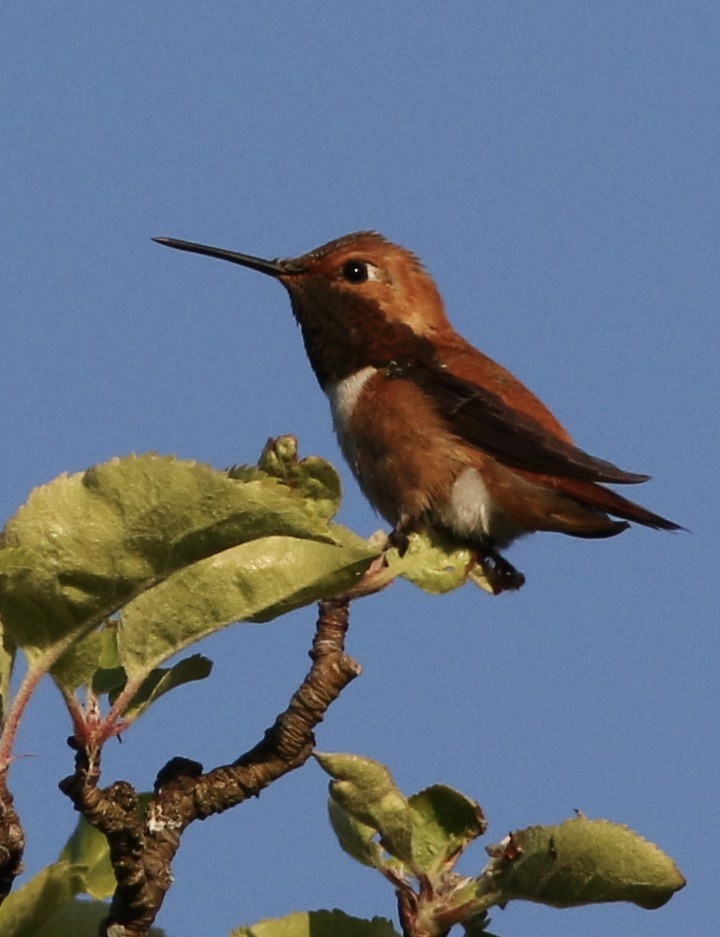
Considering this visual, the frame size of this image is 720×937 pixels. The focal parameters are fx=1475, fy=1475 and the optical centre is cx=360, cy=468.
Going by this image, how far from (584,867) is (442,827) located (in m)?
0.37

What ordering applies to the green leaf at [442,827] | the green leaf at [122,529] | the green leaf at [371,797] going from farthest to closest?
the green leaf at [442,827] < the green leaf at [371,797] < the green leaf at [122,529]

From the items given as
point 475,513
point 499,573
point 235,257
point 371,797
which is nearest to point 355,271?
point 235,257

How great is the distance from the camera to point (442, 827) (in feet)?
10.3

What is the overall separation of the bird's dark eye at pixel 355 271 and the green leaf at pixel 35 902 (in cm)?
539

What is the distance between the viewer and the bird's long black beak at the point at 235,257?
25.3ft

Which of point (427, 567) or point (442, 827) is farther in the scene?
point (427, 567)

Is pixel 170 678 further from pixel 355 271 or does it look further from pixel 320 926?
pixel 355 271

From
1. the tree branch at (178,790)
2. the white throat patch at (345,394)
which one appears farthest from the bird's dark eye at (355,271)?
the tree branch at (178,790)

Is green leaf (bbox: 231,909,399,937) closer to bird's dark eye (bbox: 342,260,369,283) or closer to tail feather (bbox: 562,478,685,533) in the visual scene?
tail feather (bbox: 562,478,685,533)

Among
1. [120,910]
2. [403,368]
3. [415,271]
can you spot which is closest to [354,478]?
[403,368]

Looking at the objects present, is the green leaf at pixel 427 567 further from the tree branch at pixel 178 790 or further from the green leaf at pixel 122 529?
the green leaf at pixel 122 529

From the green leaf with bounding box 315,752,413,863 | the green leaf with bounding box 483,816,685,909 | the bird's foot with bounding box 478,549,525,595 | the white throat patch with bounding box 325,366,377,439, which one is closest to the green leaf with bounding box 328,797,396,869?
the green leaf with bounding box 315,752,413,863

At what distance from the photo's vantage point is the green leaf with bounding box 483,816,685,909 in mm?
2861

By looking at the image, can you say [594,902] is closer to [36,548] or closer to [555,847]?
[555,847]
